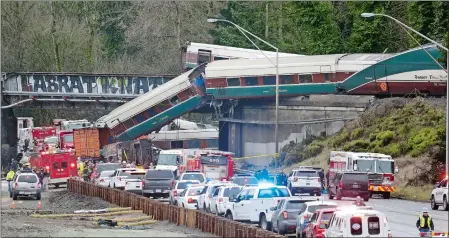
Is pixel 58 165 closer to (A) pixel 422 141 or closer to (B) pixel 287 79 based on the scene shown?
(B) pixel 287 79

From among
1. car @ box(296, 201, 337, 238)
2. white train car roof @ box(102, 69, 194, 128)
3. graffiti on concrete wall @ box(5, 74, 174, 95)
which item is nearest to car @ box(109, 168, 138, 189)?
Answer: white train car roof @ box(102, 69, 194, 128)

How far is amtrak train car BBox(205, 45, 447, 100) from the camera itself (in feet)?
234

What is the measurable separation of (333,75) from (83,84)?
22.6m

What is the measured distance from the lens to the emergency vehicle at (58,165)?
249ft

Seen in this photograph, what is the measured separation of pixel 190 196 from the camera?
48.6 m

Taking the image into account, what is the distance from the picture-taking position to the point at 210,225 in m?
39.3

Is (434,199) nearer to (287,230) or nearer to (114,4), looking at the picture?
(287,230)

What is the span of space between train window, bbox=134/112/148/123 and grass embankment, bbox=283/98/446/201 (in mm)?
9607

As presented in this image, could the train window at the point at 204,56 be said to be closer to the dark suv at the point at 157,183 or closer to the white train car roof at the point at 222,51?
the white train car roof at the point at 222,51

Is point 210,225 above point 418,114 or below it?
below

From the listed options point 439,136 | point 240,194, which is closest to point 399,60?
point 439,136

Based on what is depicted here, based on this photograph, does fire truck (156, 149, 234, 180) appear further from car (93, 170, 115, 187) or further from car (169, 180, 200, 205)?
car (169, 180, 200, 205)

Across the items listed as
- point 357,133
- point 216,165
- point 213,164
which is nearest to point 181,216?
point 216,165

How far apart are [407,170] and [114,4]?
71611 millimetres
